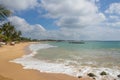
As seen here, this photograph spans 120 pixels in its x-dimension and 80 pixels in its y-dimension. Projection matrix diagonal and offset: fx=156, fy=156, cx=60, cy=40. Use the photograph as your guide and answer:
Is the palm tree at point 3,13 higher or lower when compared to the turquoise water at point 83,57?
higher

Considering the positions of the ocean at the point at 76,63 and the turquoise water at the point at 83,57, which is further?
the turquoise water at the point at 83,57

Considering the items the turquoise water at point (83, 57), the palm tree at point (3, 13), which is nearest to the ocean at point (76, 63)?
the turquoise water at point (83, 57)

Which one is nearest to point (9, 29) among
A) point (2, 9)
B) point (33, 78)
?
point (2, 9)

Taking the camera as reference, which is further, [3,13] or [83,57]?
[83,57]

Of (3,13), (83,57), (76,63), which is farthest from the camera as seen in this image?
(83,57)

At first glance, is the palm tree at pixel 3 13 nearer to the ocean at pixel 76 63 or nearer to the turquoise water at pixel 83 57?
the ocean at pixel 76 63

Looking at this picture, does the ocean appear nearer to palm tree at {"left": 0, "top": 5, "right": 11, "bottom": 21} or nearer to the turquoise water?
the turquoise water

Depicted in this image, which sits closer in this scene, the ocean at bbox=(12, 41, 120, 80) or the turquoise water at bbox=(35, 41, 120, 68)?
the ocean at bbox=(12, 41, 120, 80)

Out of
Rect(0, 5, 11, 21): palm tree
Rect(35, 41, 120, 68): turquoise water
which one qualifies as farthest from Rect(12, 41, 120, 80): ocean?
Rect(0, 5, 11, 21): palm tree

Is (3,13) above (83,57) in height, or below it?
above

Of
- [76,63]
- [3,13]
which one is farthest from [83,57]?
[3,13]

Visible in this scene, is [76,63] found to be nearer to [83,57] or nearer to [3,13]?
[83,57]

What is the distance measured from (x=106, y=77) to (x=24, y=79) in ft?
17.9

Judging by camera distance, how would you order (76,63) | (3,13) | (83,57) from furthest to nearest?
1. (83,57)
2. (76,63)
3. (3,13)
